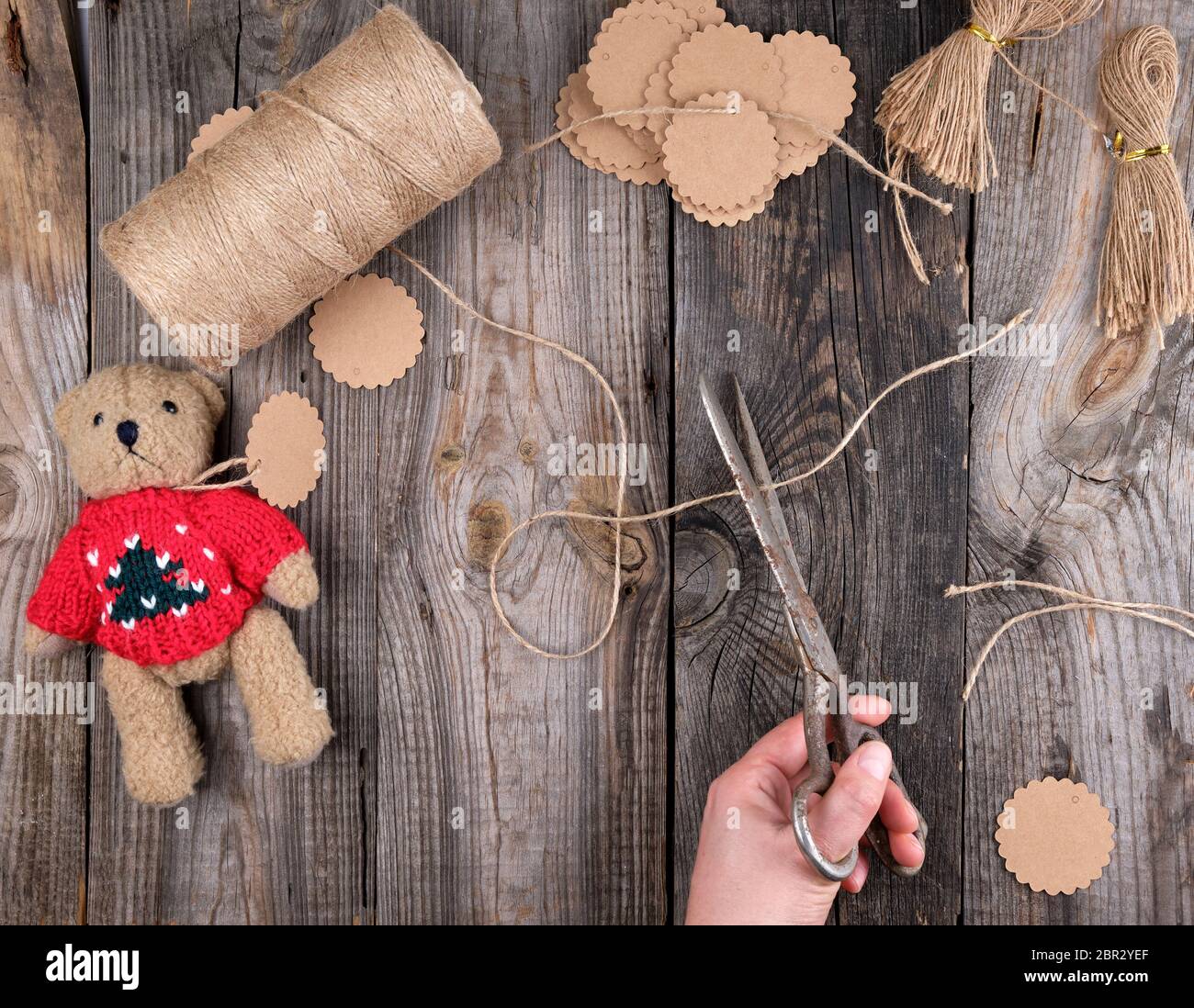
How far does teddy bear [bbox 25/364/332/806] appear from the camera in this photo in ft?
2.76

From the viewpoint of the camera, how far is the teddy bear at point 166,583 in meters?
0.84

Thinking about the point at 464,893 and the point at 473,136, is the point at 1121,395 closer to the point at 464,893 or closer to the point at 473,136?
the point at 473,136

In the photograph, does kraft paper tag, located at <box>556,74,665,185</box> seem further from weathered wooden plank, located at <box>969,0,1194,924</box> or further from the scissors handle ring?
the scissors handle ring

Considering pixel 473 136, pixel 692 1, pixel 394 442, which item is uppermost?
pixel 692 1

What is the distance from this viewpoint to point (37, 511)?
961 millimetres

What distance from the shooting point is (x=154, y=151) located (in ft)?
3.11

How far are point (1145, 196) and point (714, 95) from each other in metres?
0.45

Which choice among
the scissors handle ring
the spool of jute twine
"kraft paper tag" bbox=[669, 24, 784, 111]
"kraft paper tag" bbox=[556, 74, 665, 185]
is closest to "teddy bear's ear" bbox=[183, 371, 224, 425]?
the spool of jute twine

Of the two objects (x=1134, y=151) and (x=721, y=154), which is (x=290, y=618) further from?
(x=1134, y=151)

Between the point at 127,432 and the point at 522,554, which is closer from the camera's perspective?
the point at 127,432

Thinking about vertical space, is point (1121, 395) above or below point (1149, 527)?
above

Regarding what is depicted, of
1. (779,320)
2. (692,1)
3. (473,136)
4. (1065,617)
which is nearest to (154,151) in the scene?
(473,136)

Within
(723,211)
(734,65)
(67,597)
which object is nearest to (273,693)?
(67,597)
